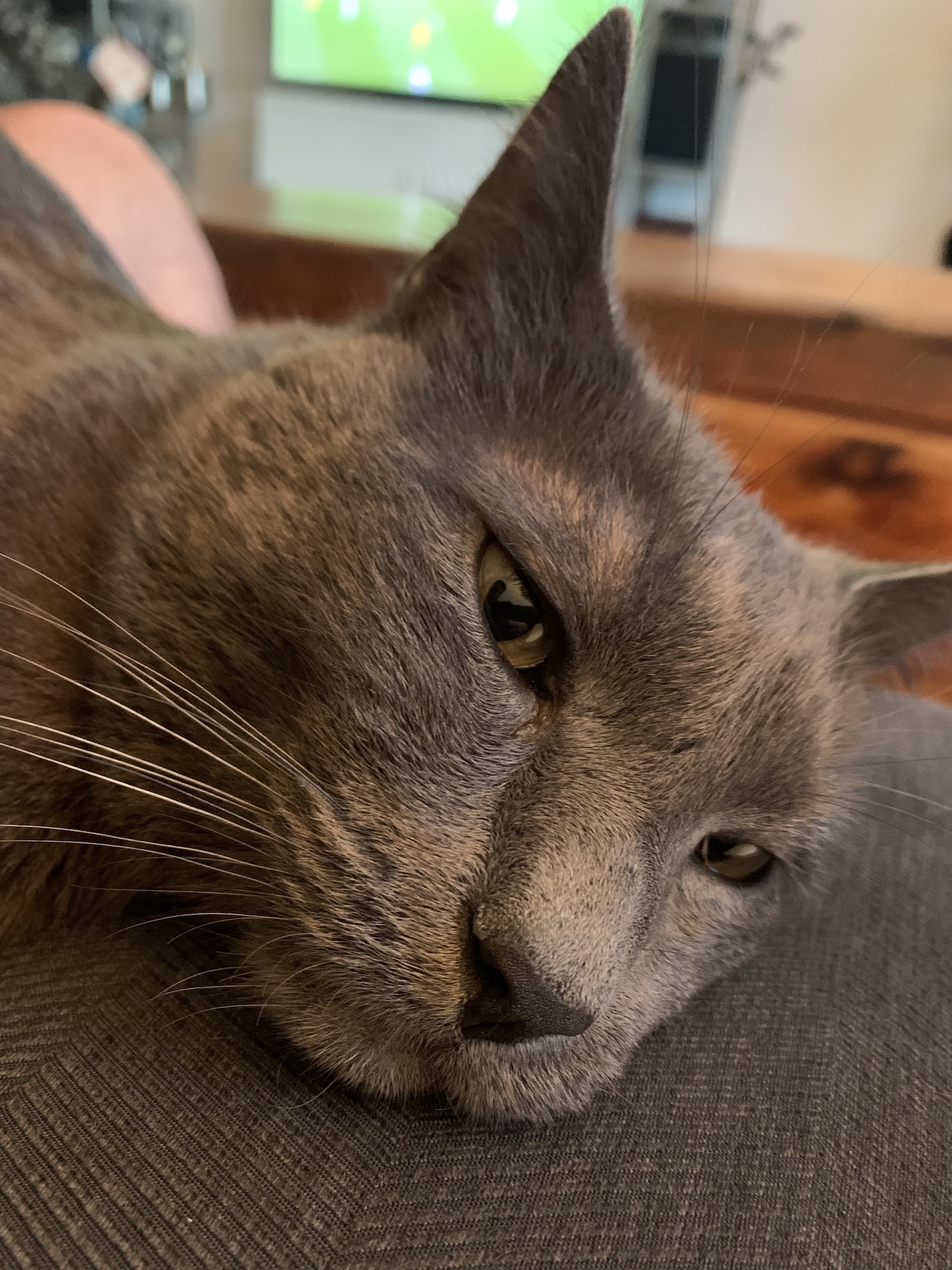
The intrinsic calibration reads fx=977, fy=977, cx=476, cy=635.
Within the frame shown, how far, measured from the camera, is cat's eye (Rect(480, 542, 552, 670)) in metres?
0.68

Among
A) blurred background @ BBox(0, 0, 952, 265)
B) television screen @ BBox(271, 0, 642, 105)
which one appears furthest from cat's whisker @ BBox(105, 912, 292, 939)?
television screen @ BBox(271, 0, 642, 105)

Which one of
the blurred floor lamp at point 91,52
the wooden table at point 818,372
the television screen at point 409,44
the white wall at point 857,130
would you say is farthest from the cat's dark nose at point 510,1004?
the white wall at point 857,130

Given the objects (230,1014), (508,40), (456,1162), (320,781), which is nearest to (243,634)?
(320,781)

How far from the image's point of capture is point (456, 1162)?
1.86ft

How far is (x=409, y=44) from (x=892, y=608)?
4.81 meters

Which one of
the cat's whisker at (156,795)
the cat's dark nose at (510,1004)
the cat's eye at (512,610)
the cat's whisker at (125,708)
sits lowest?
the cat's dark nose at (510,1004)

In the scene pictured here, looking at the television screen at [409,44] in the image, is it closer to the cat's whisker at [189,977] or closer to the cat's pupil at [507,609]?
the cat's pupil at [507,609]

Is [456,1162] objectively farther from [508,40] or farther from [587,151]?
[508,40]

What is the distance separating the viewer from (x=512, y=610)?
0.69 metres

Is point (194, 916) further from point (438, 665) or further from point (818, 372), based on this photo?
point (818, 372)

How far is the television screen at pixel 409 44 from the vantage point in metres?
4.40

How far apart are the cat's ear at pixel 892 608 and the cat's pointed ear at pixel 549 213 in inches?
15.3

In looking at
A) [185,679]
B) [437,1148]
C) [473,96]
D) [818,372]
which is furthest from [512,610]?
[473,96]

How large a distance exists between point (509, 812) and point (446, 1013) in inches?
4.8
